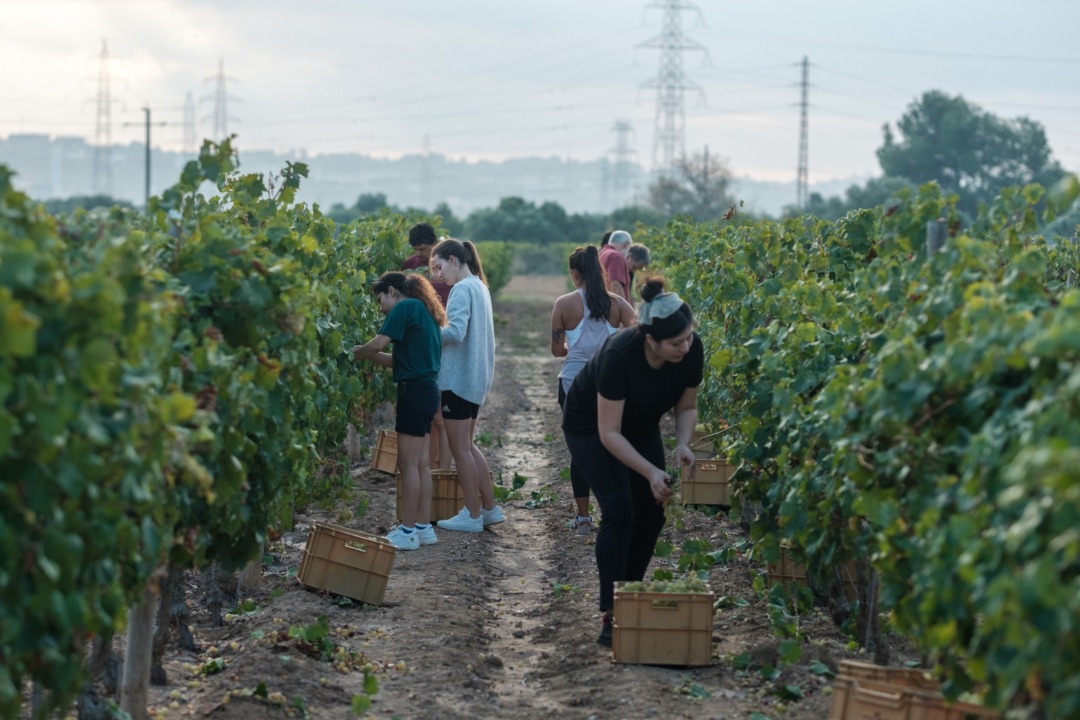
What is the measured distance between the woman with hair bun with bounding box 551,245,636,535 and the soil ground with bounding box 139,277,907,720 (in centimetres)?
91

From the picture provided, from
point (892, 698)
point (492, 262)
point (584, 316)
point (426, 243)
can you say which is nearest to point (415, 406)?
point (584, 316)

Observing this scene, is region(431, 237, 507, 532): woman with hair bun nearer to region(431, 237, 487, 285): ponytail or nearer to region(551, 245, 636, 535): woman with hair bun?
region(431, 237, 487, 285): ponytail

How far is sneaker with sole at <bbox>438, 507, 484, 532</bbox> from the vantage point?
8.73 meters

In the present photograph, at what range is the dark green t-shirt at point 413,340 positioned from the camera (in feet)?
25.2

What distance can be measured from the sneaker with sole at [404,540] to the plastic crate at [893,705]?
4108mm

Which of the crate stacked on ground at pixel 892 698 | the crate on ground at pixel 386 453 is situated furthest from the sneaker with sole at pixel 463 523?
the crate stacked on ground at pixel 892 698

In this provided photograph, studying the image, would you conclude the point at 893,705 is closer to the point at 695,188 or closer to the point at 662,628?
the point at 662,628

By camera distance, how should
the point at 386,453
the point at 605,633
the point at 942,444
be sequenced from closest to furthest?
the point at 942,444 < the point at 605,633 < the point at 386,453

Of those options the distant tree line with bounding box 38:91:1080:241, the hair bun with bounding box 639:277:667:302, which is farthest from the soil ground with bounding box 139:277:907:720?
the distant tree line with bounding box 38:91:1080:241

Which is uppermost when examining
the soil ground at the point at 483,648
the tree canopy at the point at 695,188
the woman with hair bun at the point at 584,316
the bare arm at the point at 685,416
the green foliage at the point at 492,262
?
the tree canopy at the point at 695,188

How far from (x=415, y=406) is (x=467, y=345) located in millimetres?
596

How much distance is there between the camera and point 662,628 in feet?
18.7

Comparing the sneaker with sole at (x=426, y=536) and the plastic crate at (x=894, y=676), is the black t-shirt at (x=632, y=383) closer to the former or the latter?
the plastic crate at (x=894, y=676)

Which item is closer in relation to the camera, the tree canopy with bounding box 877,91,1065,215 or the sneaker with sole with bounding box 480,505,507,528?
the sneaker with sole with bounding box 480,505,507,528
